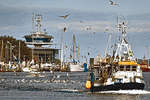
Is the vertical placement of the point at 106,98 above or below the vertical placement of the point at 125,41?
below

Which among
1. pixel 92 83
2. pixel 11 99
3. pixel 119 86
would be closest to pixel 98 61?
pixel 92 83

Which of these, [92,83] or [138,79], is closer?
[138,79]

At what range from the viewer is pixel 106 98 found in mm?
80750

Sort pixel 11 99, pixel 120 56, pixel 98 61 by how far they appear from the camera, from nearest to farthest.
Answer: pixel 11 99 → pixel 120 56 → pixel 98 61

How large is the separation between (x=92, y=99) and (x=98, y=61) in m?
12.9

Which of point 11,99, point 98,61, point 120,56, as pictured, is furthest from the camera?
point 98,61

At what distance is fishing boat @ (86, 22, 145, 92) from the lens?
8312cm

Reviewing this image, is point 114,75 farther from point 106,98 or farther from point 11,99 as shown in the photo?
point 11,99

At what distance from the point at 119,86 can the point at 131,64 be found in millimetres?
3586

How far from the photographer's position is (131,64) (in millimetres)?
83375

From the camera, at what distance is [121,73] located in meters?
83.3

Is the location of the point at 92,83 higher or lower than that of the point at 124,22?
lower

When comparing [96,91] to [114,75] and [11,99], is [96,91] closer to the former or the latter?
[114,75]

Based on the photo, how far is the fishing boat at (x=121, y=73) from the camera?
8312cm
